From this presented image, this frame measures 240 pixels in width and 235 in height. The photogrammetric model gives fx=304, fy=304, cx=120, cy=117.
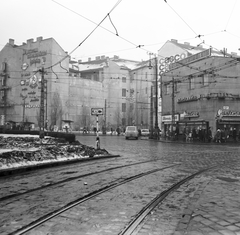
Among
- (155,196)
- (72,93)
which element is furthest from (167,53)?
(155,196)

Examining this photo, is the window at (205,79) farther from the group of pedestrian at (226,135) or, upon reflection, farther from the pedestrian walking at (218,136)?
the pedestrian walking at (218,136)

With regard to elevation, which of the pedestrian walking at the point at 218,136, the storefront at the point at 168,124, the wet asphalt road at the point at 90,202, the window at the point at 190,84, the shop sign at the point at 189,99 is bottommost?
the wet asphalt road at the point at 90,202

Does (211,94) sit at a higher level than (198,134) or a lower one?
higher

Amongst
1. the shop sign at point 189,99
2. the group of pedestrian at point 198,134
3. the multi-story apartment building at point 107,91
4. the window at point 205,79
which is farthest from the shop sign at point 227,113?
the multi-story apartment building at point 107,91

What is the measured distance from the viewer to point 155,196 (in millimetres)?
6227

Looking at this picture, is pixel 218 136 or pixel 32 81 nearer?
pixel 218 136

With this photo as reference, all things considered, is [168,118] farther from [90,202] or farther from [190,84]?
[90,202]

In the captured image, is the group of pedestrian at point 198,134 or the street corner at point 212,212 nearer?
the street corner at point 212,212

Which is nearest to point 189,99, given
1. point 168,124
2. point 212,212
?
point 168,124

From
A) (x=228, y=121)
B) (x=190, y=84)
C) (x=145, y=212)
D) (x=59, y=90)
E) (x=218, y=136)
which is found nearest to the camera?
(x=145, y=212)

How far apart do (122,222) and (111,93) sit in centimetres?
8147

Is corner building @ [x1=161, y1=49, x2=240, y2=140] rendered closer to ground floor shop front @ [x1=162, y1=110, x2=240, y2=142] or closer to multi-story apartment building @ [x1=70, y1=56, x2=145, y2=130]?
ground floor shop front @ [x1=162, y1=110, x2=240, y2=142]

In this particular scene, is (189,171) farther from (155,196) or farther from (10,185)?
(10,185)

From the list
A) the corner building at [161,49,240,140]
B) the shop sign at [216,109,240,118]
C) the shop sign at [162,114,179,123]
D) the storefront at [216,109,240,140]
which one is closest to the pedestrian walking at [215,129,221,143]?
the corner building at [161,49,240,140]
